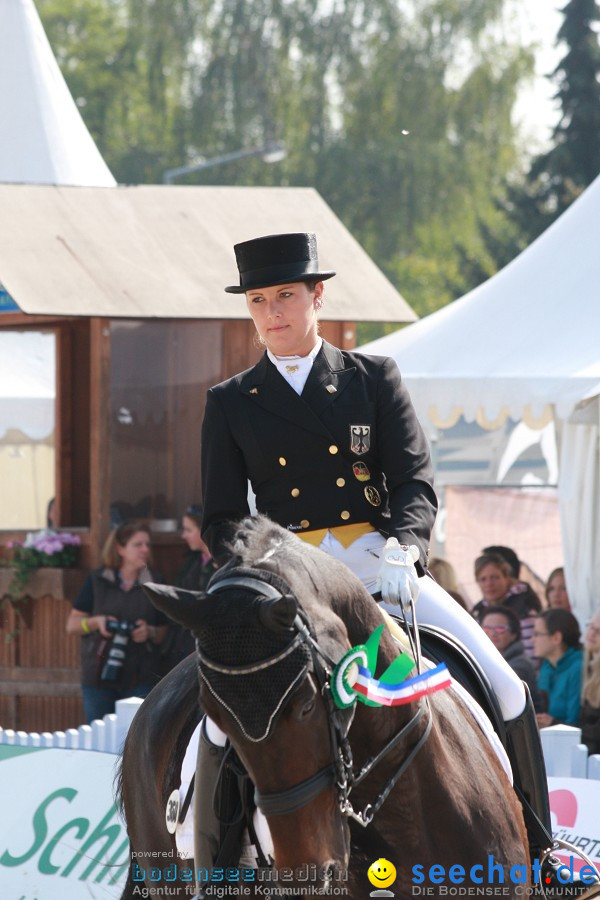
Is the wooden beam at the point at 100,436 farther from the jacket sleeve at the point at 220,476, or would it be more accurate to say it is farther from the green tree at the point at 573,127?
the green tree at the point at 573,127

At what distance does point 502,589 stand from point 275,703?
7881 millimetres

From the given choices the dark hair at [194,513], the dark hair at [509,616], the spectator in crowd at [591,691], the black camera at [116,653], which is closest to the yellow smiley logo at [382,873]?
the spectator in crowd at [591,691]

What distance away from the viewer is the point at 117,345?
11.6 m

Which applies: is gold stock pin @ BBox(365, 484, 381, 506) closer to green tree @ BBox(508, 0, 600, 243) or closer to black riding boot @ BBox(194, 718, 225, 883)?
black riding boot @ BBox(194, 718, 225, 883)

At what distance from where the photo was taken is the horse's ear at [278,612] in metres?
3.18

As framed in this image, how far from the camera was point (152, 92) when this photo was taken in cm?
4050

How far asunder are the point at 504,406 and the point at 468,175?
29.6m

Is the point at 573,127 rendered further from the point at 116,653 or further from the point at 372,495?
the point at 372,495

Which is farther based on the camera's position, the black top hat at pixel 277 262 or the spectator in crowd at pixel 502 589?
the spectator in crowd at pixel 502 589

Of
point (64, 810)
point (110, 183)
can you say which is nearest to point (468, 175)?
point (110, 183)

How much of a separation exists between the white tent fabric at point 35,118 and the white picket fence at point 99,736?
710cm

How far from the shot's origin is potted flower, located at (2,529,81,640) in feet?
37.5

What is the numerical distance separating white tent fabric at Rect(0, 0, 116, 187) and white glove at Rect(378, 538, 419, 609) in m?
10.8

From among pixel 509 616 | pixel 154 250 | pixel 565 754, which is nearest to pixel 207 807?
pixel 565 754
